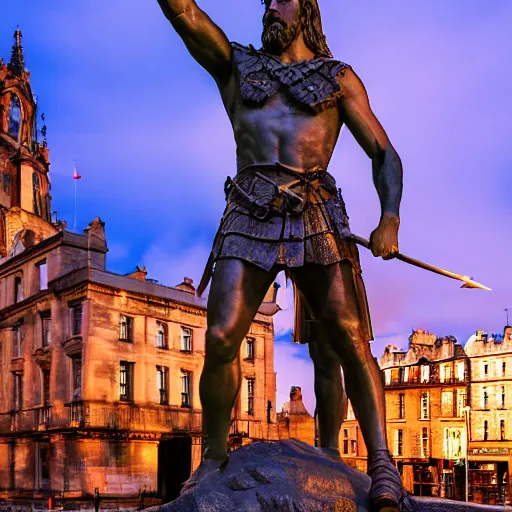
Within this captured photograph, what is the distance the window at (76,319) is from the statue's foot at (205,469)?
35782 mm

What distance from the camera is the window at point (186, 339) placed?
44.0 m

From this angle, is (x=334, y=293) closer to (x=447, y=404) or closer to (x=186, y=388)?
(x=186, y=388)

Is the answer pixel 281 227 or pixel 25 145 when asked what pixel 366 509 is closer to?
pixel 281 227

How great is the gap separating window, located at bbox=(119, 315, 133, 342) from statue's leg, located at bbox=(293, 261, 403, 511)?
36.2 meters

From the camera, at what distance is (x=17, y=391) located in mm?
44594

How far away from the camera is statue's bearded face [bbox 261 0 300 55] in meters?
5.70

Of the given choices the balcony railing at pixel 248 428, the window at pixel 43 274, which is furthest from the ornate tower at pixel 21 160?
the balcony railing at pixel 248 428

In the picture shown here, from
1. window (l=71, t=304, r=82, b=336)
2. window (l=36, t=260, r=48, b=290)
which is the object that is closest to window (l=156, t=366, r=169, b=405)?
window (l=71, t=304, r=82, b=336)

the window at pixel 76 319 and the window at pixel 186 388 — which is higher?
the window at pixel 76 319

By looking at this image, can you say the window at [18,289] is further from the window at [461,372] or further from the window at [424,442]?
the window at [461,372]

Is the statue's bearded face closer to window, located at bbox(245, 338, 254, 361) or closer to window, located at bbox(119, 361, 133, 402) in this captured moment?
window, located at bbox(119, 361, 133, 402)

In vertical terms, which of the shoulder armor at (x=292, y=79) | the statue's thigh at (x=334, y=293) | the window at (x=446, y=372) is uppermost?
the shoulder armor at (x=292, y=79)

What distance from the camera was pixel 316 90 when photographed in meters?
5.51

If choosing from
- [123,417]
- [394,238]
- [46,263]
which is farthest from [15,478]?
[394,238]
